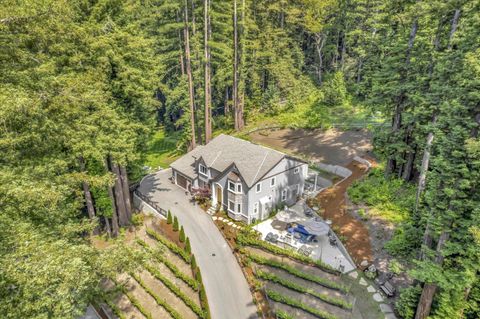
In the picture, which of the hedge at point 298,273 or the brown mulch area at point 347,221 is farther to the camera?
the brown mulch area at point 347,221

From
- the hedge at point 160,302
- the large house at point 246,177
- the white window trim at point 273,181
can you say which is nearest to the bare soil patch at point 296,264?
the large house at point 246,177

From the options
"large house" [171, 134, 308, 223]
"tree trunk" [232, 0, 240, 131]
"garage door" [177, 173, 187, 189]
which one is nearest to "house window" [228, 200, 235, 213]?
"large house" [171, 134, 308, 223]

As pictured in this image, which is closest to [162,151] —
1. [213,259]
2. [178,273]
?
[213,259]

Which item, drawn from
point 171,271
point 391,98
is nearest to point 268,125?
point 391,98

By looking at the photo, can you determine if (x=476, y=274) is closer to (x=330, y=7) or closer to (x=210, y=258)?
(x=210, y=258)

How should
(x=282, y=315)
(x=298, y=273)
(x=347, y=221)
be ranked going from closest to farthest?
(x=282, y=315), (x=298, y=273), (x=347, y=221)

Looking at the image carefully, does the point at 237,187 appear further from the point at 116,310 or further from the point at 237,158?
the point at 116,310

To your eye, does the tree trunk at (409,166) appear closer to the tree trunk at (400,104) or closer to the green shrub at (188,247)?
the tree trunk at (400,104)
